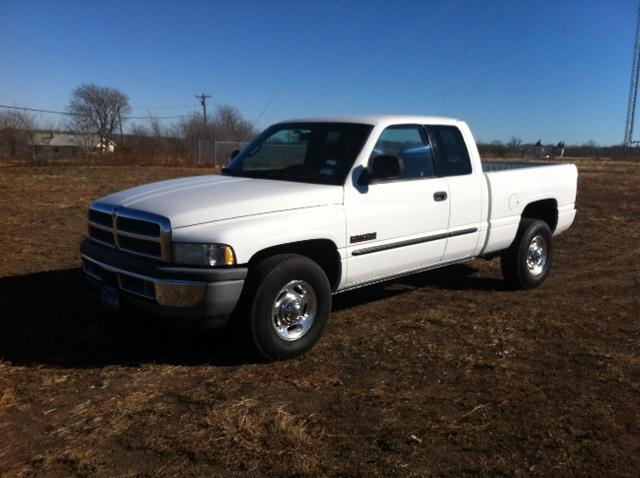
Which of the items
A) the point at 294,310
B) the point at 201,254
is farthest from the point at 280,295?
the point at 201,254

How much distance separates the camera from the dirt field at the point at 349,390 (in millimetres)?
3018

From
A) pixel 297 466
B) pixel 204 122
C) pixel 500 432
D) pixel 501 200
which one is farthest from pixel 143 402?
pixel 204 122

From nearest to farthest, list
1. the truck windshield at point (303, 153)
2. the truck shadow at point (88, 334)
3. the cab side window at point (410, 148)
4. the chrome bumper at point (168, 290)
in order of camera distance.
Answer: the chrome bumper at point (168, 290) → the truck shadow at point (88, 334) → the truck windshield at point (303, 153) → the cab side window at point (410, 148)

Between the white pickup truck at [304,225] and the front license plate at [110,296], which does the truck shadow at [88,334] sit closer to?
the front license plate at [110,296]

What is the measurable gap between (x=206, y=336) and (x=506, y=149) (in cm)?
6765

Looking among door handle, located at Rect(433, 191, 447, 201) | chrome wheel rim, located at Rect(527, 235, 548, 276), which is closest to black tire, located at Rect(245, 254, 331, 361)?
door handle, located at Rect(433, 191, 447, 201)

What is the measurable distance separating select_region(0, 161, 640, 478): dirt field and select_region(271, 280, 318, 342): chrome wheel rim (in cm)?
25

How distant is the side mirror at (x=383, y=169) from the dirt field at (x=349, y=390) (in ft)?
4.43

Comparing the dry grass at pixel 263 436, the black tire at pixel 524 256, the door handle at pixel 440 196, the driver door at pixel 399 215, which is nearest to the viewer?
the dry grass at pixel 263 436

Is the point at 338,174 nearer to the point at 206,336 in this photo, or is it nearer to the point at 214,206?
the point at 214,206

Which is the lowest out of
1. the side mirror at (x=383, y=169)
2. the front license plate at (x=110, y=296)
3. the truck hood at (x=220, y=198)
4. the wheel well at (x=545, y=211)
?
the front license plate at (x=110, y=296)

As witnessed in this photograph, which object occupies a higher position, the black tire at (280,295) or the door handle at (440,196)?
the door handle at (440,196)

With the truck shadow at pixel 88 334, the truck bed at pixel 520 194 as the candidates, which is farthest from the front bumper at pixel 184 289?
the truck bed at pixel 520 194

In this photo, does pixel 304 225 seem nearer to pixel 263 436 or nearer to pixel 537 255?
pixel 263 436
